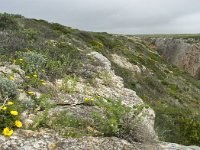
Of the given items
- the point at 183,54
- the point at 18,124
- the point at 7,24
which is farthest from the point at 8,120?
the point at 183,54

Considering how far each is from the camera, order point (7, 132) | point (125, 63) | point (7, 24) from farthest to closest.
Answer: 1. point (125, 63)
2. point (7, 24)
3. point (7, 132)

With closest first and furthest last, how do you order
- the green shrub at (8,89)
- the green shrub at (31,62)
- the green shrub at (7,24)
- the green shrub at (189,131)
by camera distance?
the green shrub at (8,89)
the green shrub at (31,62)
the green shrub at (189,131)
the green shrub at (7,24)

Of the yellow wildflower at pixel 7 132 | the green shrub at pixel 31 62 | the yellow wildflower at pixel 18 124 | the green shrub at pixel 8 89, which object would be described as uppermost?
the green shrub at pixel 31 62

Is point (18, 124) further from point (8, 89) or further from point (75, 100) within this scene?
point (75, 100)

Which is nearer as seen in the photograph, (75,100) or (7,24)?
(75,100)

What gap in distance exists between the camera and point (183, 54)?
49.0m

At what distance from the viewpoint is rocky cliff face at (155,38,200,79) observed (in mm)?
47156

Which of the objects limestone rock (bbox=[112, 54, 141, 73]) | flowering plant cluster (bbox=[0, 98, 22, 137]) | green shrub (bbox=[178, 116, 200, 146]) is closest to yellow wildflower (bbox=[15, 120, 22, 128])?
flowering plant cluster (bbox=[0, 98, 22, 137])

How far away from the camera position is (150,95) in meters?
18.2

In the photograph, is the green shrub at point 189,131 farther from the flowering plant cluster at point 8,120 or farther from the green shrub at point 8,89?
the flowering plant cluster at point 8,120

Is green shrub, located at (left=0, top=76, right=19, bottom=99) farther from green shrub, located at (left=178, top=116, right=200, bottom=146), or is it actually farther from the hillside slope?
green shrub, located at (left=178, top=116, right=200, bottom=146)

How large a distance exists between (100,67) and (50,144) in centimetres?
854

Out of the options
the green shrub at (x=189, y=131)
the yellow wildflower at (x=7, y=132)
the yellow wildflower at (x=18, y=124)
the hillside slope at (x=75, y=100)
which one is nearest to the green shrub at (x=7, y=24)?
the hillside slope at (x=75, y=100)

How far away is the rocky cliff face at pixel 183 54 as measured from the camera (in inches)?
1857
